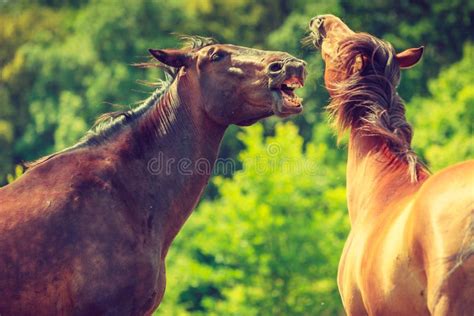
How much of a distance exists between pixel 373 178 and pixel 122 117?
201cm

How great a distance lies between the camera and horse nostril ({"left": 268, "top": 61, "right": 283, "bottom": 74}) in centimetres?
746

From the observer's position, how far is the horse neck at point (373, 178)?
23.7 feet

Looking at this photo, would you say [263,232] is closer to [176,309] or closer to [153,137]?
[176,309]

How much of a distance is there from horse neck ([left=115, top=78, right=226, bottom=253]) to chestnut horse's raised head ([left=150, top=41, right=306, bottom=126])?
0.13m

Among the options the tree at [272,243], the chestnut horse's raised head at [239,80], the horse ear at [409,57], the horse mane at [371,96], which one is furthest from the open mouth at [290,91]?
the tree at [272,243]

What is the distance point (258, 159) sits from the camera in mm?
27094

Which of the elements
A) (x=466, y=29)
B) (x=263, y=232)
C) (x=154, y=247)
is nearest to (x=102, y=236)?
(x=154, y=247)

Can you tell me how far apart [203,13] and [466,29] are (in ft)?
39.1

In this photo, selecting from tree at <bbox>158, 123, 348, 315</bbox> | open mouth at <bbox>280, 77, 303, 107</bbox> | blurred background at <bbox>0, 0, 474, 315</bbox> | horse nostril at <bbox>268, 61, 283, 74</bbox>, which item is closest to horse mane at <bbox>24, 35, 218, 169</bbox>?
horse nostril at <bbox>268, 61, 283, 74</bbox>

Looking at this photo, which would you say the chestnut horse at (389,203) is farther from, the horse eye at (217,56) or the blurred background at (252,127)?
the blurred background at (252,127)

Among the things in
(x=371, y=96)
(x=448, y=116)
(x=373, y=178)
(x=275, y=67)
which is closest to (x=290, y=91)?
(x=275, y=67)

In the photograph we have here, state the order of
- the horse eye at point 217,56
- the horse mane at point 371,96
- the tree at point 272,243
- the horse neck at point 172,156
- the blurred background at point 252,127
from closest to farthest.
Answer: the horse neck at point 172,156 → the horse mane at point 371,96 → the horse eye at point 217,56 → the tree at point 272,243 → the blurred background at point 252,127

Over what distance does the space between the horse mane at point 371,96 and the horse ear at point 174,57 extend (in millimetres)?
1221

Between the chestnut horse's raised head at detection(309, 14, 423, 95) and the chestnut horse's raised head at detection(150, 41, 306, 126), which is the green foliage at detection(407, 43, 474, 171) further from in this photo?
the chestnut horse's raised head at detection(150, 41, 306, 126)
